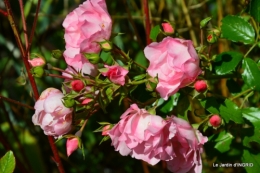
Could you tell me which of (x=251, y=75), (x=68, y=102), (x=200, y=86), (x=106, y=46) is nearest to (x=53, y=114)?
(x=68, y=102)

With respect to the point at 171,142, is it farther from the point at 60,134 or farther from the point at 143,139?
the point at 60,134

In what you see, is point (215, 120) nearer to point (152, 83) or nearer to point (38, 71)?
point (152, 83)

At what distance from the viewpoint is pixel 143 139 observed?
0.88m

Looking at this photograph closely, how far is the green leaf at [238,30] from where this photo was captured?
3.40ft

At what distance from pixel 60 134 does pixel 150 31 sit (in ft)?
1.01

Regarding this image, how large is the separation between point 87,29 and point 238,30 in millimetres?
315

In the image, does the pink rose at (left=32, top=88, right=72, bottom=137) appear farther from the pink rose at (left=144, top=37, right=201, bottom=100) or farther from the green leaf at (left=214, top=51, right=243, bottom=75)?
the green leaf at (left=214, top=51, right=243, bottom=75)

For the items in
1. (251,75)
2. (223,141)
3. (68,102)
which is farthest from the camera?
(223,141)

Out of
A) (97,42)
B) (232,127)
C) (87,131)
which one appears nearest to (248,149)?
(232,127)

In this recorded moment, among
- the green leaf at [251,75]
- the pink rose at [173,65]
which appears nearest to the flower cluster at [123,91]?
the pink rose at [173,65]

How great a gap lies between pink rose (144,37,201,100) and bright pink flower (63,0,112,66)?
0.10 metres

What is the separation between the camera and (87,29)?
93 cm

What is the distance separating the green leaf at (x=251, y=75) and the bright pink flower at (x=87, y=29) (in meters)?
0.27

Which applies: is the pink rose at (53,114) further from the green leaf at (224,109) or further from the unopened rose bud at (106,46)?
the green leaf at (224,109)
